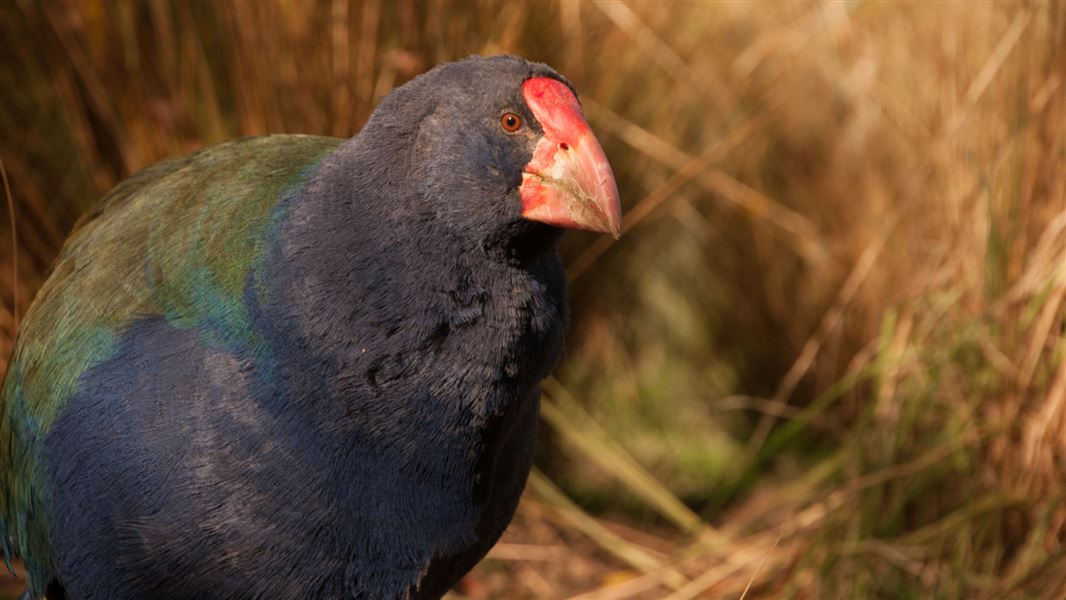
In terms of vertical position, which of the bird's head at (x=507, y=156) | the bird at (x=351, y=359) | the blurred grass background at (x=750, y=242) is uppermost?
the bird's head at (x=507, y=156)

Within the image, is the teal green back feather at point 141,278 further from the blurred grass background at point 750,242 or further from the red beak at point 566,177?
the blurred grass background at point 750,242

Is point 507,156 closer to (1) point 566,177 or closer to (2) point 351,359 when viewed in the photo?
(1) point 566,177

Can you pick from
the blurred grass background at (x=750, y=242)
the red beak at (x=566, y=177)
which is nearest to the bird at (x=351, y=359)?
the red beak at (x=566, y=177)

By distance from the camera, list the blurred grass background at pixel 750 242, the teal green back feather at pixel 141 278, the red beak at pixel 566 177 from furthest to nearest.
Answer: the blurred grass background at pixel 750 242
the teal green back feather at pixel 141 278
the red beak at pixel 566 177

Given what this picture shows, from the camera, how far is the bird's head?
196 centimetres

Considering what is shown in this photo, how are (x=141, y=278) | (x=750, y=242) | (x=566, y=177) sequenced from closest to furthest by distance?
(x=566, y=177) → (x=141, y=278) → (x=750, y=242)

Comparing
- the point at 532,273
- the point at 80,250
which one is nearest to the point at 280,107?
the point at 80,250

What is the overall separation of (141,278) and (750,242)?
6.74 feet

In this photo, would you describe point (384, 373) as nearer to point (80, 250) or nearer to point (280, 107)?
point (80, 250)

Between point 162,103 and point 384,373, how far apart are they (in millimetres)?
1286

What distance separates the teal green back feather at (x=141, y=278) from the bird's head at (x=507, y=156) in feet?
0.88

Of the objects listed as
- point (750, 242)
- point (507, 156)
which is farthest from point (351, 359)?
point (750, 242)

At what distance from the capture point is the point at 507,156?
1995 mm

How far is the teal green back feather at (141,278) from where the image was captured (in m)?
2.13
